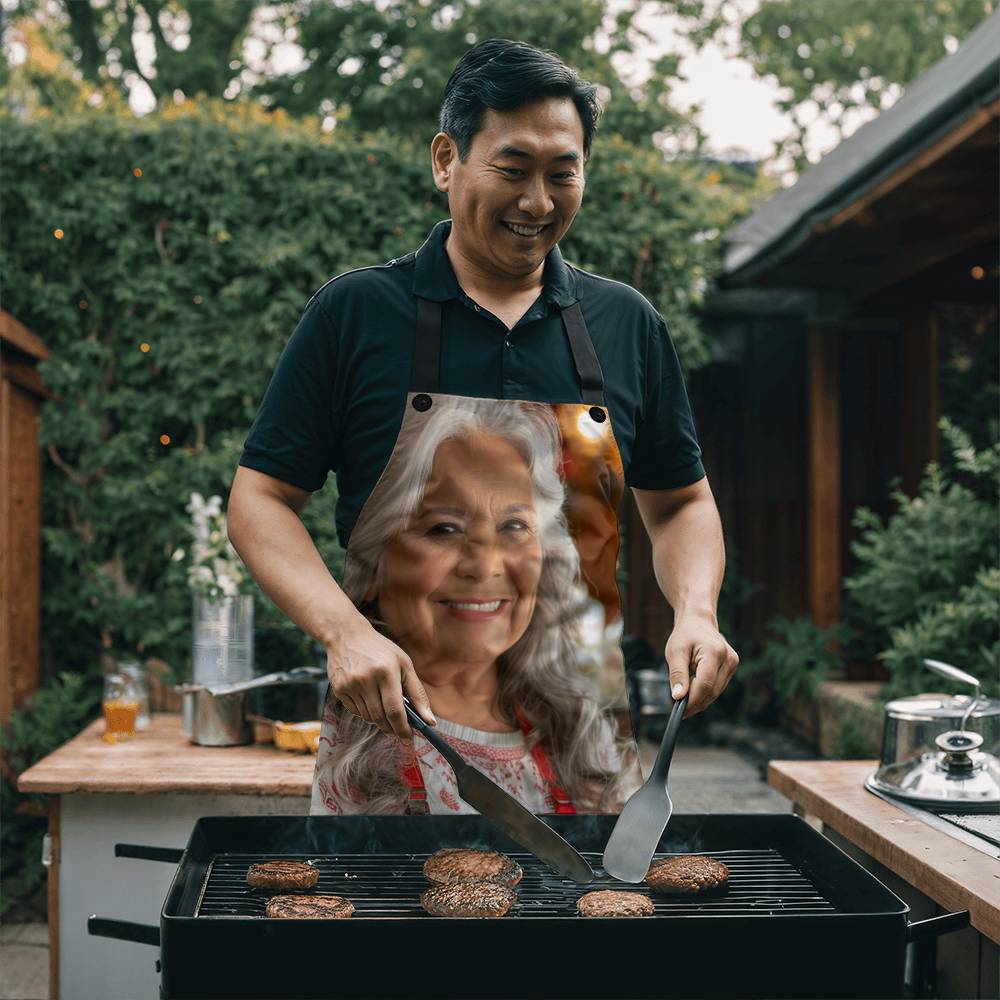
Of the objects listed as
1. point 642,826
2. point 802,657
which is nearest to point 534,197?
point 642,826

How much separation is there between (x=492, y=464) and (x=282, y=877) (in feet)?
2.28

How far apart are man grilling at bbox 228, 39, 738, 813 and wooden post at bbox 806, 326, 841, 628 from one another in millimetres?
5098

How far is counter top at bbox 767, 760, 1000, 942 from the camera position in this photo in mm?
1687

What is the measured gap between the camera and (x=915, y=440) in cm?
673

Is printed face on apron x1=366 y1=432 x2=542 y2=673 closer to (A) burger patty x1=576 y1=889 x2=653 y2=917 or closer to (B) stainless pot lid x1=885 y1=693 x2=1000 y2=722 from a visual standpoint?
(A) burger patty x1=576 y1=889 x2=653 y2=917

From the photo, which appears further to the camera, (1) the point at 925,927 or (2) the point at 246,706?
(2) the point at 246,706

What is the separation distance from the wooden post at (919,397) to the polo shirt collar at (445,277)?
5187 mm

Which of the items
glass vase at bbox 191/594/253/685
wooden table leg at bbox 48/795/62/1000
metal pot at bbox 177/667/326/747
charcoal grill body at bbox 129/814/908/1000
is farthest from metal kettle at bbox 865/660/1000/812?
glass vase at bbox 191/594/253/685

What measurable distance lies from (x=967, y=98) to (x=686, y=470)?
300 cm

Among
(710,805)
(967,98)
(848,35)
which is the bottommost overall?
(710,805)

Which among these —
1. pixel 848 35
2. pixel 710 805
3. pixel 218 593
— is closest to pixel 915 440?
→ pixel 710 805

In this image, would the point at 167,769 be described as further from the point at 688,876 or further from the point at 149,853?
the point at 688,876

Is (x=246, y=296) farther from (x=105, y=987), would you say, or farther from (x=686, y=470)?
(x=686, y=470)

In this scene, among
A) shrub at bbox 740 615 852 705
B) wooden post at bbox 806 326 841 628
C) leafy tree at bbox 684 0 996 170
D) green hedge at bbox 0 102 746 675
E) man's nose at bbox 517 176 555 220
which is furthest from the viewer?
leafy tree at bbox 684 0 996 170
